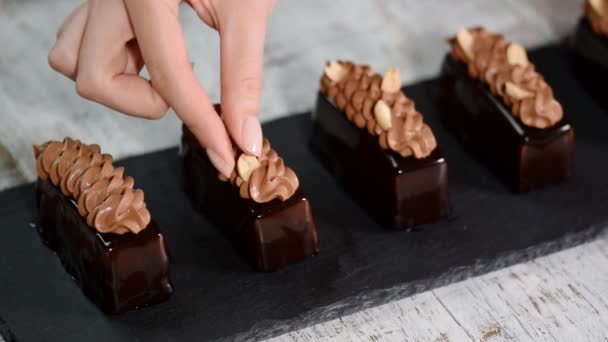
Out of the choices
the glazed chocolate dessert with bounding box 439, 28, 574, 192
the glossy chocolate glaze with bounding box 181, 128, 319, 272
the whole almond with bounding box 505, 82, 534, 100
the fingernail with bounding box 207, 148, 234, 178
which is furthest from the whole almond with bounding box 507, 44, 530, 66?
the fingernail with bounding box 207, 148, 234, 178

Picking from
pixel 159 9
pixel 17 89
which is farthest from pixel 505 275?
pixel 17 89

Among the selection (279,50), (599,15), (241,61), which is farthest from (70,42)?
(599,15)

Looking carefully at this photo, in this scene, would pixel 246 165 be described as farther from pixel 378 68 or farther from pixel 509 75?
pixel 378 68

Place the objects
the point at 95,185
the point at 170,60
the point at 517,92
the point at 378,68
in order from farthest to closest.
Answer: the point at 378,68 < the point at 517,92 < the point at 95,185 < the point at 170,60

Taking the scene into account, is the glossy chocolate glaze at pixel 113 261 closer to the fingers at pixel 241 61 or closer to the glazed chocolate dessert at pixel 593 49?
the fingers at pixel 241 61

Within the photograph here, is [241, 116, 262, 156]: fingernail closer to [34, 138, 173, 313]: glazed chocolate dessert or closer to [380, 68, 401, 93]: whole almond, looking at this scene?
[34, 138, 173, 313]: glazed chocolate dessert

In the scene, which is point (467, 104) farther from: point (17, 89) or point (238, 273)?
point (17, 89)
